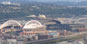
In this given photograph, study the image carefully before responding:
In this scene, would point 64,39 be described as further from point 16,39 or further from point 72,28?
point 72,28

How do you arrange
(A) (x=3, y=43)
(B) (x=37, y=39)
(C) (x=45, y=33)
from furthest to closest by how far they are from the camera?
(C) (x=45, y=33)
(B) (x=37, y=39)
(A) (x=3, y=43)

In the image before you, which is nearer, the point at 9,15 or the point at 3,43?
the point at 3,43

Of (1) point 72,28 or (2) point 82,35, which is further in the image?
(1) point 72,28

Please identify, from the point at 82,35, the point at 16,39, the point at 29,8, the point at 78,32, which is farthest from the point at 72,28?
the point at 29,8

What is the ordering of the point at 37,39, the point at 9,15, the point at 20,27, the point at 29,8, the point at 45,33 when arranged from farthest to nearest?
the point at 29,8 < the point at 9,15 < the point at 20,27 < the point at 45,33 < the point at 37,39

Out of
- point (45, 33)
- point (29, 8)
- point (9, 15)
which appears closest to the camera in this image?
point (45, 33)

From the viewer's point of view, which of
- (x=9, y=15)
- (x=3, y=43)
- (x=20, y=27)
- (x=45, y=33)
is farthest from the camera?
(x=9, y=15)

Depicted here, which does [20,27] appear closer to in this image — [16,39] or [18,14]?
[16,39]

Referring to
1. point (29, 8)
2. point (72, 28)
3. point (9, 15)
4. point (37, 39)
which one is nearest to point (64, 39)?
point (37, 39)
